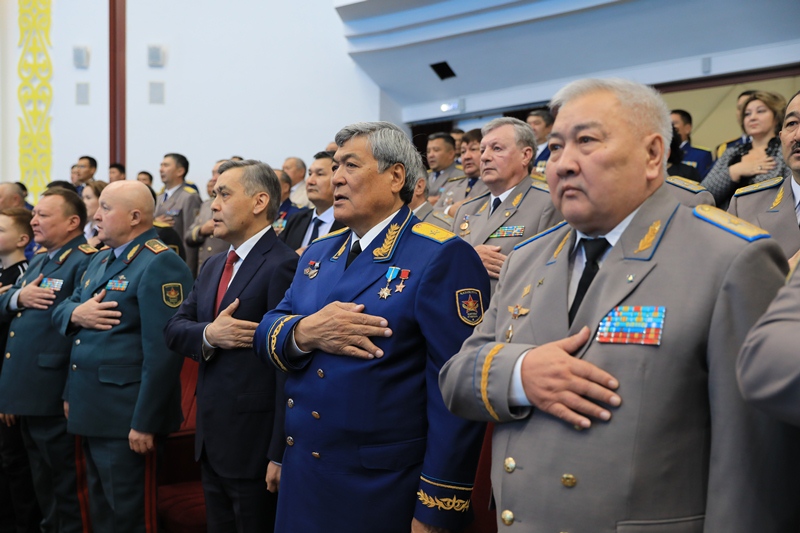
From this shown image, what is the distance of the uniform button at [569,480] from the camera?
1303 mm

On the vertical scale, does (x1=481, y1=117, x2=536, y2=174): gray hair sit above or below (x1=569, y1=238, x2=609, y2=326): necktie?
above

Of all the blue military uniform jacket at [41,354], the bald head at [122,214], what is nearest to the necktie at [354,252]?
the bald head at [122,214]

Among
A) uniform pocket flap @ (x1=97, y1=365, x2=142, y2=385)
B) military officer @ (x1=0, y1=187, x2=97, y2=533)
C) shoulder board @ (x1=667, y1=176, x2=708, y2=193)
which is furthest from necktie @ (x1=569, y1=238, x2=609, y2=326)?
military officer @ (x1=0, y1=187, x2=97, y2=533)

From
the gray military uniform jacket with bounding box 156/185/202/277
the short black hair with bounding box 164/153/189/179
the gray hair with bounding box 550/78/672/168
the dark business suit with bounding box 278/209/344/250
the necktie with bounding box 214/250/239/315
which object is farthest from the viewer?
the short black hair with bounding box 164/153/189/179

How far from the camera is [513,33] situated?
7.69 meters

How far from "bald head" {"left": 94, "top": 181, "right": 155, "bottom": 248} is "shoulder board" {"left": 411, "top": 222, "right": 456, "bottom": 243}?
154 cm

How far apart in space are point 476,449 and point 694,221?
0.77 meters

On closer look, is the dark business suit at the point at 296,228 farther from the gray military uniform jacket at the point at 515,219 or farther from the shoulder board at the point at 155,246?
the shoulder board at the point at 155,246

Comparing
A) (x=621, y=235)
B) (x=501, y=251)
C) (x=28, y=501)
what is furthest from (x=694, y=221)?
(x=28, y=501)

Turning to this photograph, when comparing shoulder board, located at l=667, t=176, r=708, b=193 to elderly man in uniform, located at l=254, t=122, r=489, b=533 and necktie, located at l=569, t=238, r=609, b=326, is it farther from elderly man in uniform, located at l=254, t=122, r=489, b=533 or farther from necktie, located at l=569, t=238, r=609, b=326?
necktie, located at l=569, t=238, r=609, b=326

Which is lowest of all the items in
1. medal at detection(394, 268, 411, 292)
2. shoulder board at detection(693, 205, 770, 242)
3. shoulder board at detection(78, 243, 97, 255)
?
shoulder board at detection(78, 243, 97, 255)

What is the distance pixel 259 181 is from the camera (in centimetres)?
277

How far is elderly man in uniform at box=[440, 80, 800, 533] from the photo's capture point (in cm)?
122

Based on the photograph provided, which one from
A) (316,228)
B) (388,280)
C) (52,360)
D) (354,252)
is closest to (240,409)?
(354,252)
